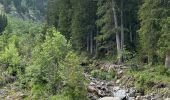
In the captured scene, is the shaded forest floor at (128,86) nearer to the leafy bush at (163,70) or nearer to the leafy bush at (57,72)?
the leafy bush at (163,70)

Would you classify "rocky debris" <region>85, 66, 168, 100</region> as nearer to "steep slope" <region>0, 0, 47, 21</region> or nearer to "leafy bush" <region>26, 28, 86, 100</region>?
"leafy bush" <region>26, 28, 86, 100</region>

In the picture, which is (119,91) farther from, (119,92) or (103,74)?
(103,74)

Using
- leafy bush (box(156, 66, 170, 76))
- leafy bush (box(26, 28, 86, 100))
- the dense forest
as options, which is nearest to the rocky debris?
the dense forest

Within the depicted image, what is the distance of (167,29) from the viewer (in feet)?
105

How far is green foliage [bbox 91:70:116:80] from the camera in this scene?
3924 cm

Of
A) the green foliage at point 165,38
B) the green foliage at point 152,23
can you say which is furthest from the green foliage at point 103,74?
the green foliage at point 165,38

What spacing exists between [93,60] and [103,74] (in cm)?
1065

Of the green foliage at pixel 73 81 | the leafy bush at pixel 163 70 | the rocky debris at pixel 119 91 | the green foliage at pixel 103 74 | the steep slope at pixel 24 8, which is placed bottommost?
the steep slope at pixel 24 8

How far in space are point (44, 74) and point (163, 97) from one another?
329 inches

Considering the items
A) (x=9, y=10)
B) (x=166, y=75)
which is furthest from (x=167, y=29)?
(x=9, y=10)

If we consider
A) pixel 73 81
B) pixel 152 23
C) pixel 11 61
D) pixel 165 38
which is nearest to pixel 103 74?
Answer: pixel 152 23

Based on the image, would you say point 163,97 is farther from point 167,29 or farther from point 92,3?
point 92,3

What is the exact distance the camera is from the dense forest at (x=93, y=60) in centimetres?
2630

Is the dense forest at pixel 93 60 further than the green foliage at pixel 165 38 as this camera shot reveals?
No
